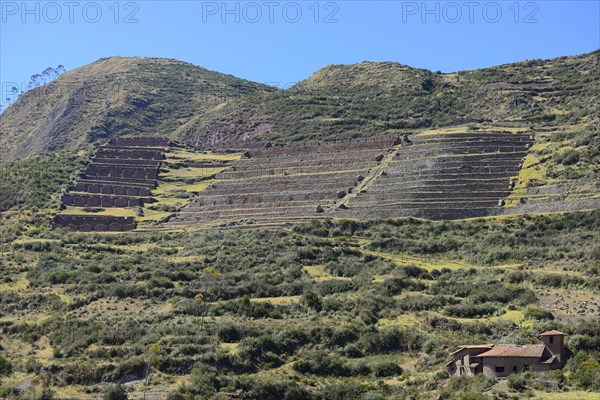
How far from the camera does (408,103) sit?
131125 millimetres

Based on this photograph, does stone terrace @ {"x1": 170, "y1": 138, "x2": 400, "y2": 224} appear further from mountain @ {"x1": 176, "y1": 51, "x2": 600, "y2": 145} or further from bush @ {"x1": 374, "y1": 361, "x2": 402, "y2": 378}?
bush @ {"x1": 374, "y1": 361, "x2": 402, "y2": 378}

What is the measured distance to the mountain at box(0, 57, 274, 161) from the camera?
14689 cm

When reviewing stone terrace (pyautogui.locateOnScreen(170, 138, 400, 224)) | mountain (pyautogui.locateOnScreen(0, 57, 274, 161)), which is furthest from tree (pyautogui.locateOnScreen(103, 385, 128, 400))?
mountain (pyautogui.locateOnScreen(0, 57, 274, 161))

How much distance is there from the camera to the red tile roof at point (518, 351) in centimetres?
4166

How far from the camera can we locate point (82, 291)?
208ft

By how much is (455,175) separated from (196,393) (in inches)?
1790

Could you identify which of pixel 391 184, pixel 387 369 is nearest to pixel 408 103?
pixel 391 184

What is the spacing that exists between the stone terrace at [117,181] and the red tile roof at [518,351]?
155 feet

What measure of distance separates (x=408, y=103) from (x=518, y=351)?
299ft

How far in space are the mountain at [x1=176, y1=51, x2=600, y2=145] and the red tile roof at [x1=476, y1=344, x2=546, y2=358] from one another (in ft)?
203

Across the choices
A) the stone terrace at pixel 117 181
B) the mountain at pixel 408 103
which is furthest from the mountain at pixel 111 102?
the stone terrace at pixel 117 181

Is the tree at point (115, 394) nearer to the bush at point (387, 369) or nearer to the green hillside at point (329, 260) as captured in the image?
the green hillside at point (329, 260)

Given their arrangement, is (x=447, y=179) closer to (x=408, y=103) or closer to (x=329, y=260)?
(x=329, y=260)

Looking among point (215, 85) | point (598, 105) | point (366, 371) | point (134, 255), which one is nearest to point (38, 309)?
point (134, 255)
